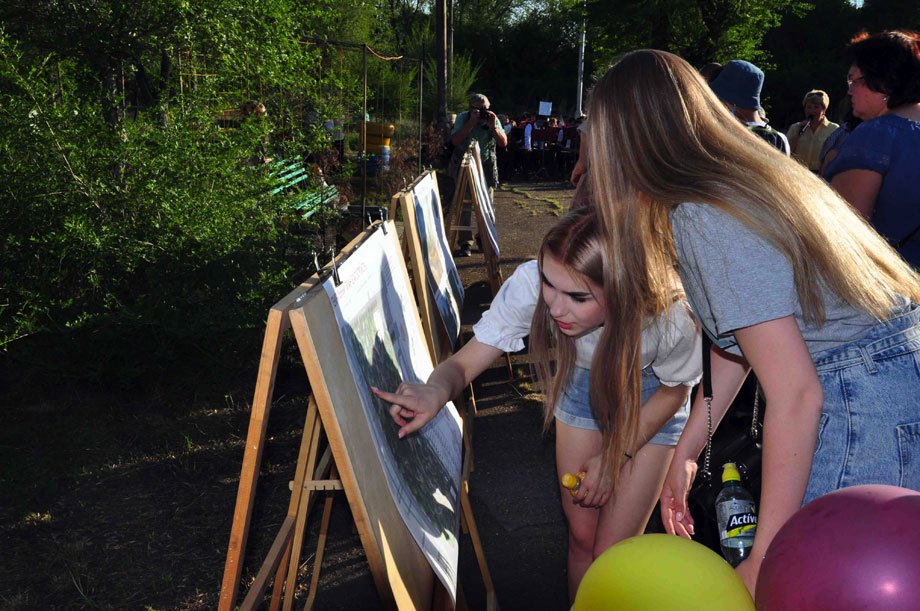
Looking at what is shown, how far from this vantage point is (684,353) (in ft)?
7.24

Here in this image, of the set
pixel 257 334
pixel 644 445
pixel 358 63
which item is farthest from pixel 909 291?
pixel 358 63

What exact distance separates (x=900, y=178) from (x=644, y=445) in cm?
137

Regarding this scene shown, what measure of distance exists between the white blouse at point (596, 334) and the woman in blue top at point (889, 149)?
42.1 inches

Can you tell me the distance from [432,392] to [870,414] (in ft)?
3.50

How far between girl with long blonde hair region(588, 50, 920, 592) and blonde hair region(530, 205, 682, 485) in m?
0.19

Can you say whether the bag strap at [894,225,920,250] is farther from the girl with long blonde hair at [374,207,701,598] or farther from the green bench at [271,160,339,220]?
the green bench at [271,160,339,220]

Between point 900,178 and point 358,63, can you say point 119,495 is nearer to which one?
point 900,178

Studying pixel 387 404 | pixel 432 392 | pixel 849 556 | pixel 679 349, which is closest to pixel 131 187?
pixel 387 404

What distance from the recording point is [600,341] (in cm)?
202

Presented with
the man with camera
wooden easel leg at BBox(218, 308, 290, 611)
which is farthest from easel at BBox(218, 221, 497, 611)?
the man with camera

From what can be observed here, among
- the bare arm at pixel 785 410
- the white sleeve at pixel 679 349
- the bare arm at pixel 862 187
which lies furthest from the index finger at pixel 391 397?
the bare arm at pixel 862 187

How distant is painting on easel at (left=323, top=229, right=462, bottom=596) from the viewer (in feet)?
6.45

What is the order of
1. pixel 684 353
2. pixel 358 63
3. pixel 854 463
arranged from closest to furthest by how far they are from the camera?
pixel 854 463, pixel 684 353, pixel 358 63

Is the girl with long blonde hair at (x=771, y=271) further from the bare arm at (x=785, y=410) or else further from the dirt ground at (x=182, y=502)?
the dirt ground at (x=182, y=502)
